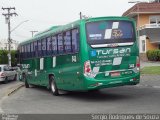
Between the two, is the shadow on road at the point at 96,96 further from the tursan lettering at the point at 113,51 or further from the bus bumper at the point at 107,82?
the tursan lettering at the point at 113,51

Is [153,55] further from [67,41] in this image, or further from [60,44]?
[67,41]

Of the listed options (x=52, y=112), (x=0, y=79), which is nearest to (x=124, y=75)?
(x=52, y=112)

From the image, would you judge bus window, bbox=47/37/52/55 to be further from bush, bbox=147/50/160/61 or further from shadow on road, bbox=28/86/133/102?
bush, bbox=147/50/160/61

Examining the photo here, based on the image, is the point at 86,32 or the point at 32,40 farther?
the point at 32,40

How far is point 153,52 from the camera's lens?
51.8m

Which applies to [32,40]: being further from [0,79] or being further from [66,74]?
[0,79]

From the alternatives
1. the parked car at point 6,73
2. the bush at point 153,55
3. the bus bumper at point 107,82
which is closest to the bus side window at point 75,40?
the bus bumper at point 107,82

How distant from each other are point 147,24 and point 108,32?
4256 cm

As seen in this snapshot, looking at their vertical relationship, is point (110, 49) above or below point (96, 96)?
above

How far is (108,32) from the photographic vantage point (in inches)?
667

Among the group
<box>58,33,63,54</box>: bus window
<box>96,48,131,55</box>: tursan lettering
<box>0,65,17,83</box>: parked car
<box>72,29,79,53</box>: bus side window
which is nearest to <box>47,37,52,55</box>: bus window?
<box>58,33,63,54</box>: bus window

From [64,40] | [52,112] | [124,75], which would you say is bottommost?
[52,112]

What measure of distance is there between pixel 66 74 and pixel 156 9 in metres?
44.4

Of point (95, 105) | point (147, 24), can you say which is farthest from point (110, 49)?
point (147, 24)
